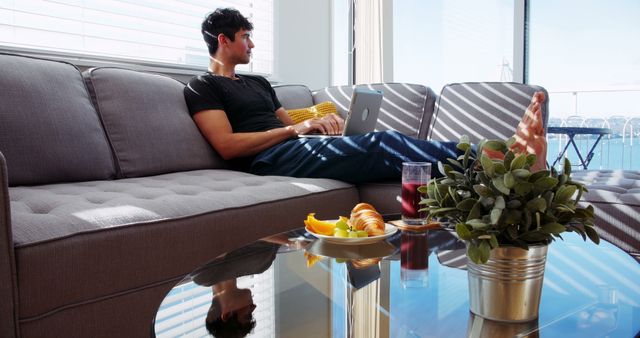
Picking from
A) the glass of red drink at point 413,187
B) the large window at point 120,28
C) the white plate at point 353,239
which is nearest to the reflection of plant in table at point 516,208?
the white plate at point 353,239

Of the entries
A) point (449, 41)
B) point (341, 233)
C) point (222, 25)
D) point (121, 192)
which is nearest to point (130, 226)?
point (121, 192)

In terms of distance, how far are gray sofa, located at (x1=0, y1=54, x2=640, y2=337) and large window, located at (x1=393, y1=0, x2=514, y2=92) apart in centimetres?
243

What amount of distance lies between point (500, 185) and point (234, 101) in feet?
6.35

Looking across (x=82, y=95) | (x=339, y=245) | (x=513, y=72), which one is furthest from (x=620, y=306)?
(x=513, y=72)

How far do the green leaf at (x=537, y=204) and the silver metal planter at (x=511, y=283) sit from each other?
0.21ft

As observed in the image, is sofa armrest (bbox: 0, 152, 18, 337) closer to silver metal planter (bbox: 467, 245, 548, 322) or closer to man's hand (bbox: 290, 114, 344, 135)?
silver metal planter (bbox: 467, 245, 548, 322)

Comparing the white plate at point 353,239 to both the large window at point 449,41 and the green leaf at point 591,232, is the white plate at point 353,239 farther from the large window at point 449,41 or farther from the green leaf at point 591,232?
the large window at point 449,41

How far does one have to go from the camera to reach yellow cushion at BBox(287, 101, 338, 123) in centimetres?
286

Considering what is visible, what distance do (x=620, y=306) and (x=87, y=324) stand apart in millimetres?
1023

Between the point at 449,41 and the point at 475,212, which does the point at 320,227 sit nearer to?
the point at 475,212

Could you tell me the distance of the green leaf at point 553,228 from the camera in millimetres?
645

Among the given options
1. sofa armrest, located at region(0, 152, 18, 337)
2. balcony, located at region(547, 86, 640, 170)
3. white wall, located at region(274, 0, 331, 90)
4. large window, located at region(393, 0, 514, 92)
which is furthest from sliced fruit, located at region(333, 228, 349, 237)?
balcony, located at region(547, 86, 640, 170)

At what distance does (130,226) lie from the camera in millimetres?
→ 1234

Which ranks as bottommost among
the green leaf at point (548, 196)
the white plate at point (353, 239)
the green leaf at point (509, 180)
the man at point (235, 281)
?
the man at point (235, 281)
